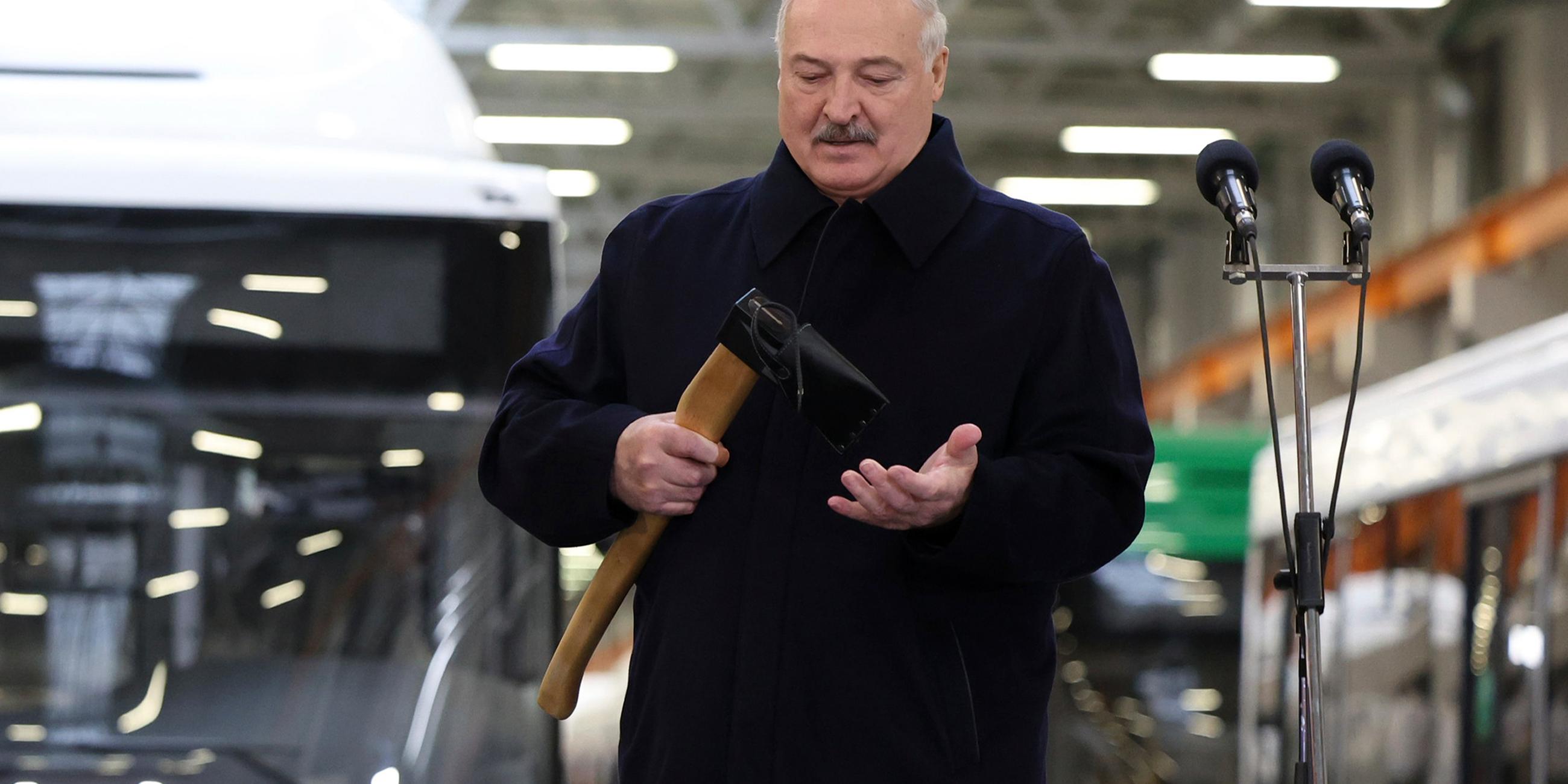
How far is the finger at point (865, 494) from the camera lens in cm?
208

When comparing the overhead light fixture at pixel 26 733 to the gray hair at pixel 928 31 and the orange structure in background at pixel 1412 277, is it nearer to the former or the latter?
the gray hair at pixel 928 31

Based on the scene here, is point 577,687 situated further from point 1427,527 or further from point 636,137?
point 636,137

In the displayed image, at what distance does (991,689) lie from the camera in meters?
2.33

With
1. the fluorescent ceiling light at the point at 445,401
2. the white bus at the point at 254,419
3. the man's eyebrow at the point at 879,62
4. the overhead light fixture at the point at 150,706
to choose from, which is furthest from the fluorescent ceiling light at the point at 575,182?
the man's eyebrow at the point at 879,62

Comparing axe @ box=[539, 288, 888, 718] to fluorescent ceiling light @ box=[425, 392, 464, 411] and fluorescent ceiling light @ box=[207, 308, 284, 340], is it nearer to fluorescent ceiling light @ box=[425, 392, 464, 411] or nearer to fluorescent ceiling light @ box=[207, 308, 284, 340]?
fluorescent ceiling light @ box=[425, 392, 464, 411]

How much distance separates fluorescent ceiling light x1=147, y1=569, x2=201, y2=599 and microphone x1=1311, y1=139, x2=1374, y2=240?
2631 mm

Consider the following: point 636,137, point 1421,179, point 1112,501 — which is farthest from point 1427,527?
point 636,137

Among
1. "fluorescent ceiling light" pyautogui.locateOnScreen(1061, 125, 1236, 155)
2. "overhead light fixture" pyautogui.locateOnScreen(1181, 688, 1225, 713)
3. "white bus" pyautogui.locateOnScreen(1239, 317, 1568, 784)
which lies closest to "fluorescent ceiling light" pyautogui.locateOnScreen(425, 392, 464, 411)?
"white bus" pyautogui.locateOnScreen(1239, 317, 1568, 784)

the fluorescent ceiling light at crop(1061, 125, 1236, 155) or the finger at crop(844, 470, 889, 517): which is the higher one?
the fluorescent ceiling light at crop(1061, 125, 1236, 155)

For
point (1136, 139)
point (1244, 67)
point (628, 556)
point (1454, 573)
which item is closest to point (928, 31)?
point (628, 556)

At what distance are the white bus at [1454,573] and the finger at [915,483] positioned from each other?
4.03 meters

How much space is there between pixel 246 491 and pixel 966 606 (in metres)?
2.49

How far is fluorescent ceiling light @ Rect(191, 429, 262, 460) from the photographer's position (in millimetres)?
4398

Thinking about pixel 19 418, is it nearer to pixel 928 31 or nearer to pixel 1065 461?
pixel 928 31
